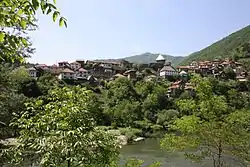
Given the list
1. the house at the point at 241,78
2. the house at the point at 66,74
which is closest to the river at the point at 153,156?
the house at the point at 66,74

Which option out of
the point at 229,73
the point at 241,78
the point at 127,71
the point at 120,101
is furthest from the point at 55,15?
the point at 229,73

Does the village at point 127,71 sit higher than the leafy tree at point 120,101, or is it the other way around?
the village at point 127,71

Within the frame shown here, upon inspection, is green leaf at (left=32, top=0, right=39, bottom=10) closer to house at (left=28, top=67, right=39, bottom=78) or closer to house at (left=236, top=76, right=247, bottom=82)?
house at (left=28, top=67, right=39, bottom=78)

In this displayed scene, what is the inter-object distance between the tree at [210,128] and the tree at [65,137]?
566 centimetres

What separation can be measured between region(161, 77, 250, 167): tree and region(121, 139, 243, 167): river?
22.1 ft

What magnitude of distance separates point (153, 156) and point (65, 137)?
814 inches

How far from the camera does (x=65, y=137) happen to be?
4328 mm

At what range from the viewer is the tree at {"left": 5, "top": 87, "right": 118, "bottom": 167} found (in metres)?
4.32

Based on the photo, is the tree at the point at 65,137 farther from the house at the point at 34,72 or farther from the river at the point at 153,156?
the house at the point at 34,72

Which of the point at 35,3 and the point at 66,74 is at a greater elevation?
the point at 35,3

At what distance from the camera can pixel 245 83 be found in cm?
5688

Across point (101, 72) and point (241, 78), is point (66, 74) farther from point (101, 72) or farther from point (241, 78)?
point (241, 78)

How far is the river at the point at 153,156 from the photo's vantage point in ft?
66.9

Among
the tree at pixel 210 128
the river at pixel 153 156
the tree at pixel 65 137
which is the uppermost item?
the tree at pixel 65 137
